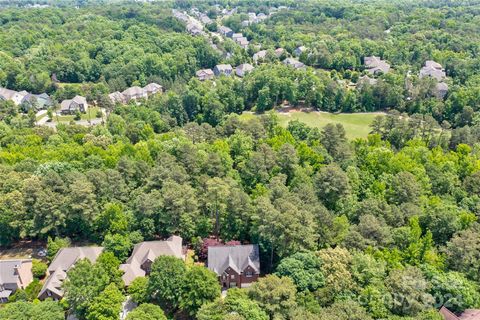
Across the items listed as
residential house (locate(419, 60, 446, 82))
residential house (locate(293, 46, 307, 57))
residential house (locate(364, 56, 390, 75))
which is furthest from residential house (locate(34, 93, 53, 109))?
residential house (locate(419, 60, 446, 82))

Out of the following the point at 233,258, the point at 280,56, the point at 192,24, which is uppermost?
the point at 233,258

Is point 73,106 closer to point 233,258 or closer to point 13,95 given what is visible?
point 13,95

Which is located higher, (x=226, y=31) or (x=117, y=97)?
(x=226, y=31)

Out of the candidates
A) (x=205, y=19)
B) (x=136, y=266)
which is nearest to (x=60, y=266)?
(x=136, y=266)

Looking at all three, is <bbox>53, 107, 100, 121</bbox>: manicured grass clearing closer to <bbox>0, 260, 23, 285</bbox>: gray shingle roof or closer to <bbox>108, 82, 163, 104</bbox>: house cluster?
<bbox>108, 82, 163, 104</bbox>: house cluster

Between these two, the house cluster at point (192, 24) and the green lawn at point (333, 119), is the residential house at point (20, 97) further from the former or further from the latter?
the house cluster at point (192, 24)

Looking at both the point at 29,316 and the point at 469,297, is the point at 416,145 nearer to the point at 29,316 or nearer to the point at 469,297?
the point at 469,297
